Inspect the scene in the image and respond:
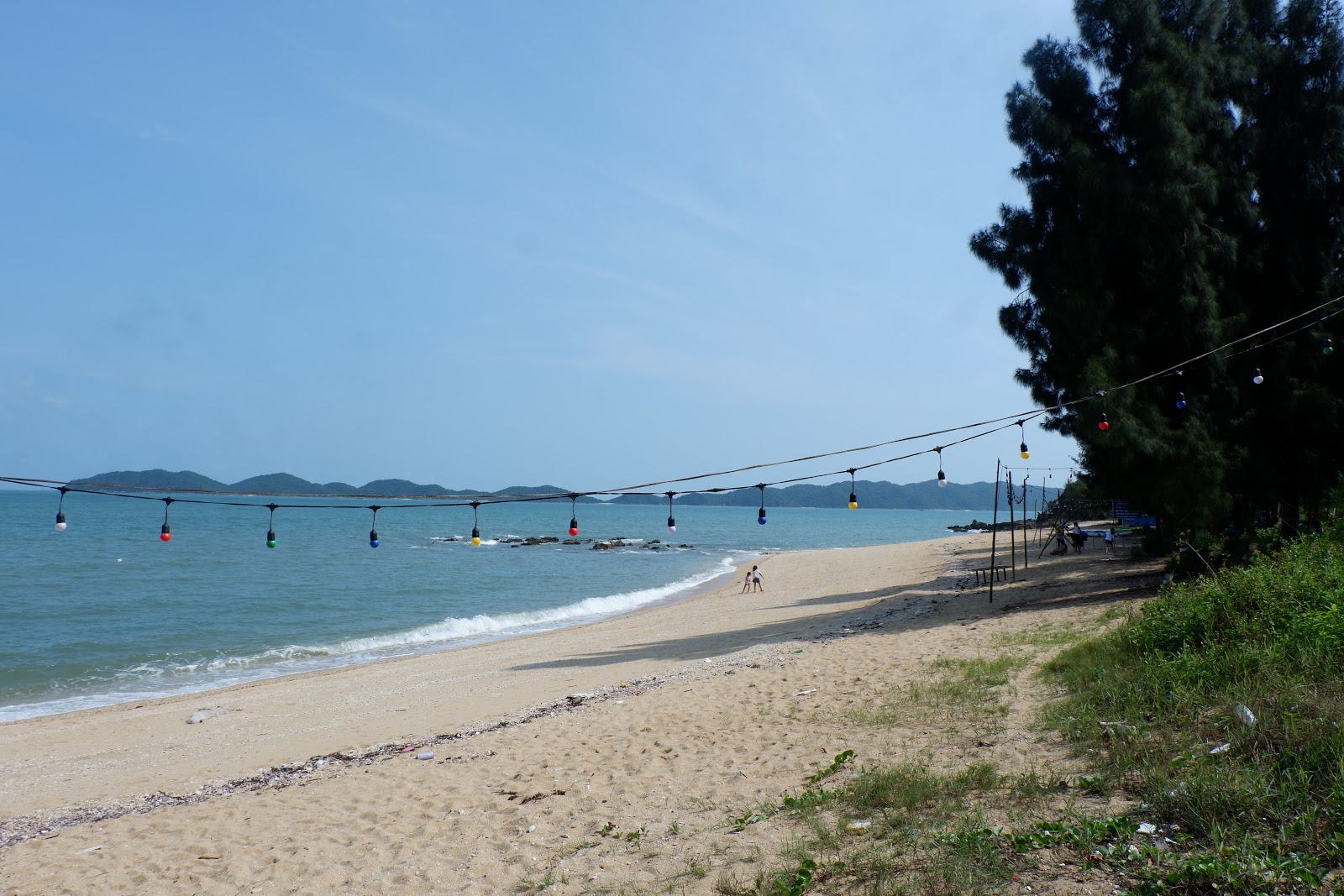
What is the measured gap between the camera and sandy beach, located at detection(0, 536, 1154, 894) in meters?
6.68

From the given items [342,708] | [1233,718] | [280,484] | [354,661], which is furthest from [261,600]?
[280,484]

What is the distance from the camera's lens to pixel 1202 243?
16.0 meters

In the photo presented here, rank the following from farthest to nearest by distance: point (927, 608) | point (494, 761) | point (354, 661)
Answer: point (354, 661)
point (927, 608)
point (494, 761)

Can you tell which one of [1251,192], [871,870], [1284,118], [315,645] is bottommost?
[315,645]

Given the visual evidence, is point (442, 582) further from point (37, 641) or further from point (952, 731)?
point (952, 731)

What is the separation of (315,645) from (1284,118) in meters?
26.2

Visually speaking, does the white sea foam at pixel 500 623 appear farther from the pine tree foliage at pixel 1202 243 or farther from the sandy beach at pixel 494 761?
the pine tree foliage at pixel 1202 243

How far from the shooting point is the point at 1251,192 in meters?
17.0

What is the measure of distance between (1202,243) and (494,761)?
50.5 ft

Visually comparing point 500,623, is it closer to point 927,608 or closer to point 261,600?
point 261,600

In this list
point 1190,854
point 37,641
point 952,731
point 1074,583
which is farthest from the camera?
point 37,641

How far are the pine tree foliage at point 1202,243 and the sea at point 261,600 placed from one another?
13388mm

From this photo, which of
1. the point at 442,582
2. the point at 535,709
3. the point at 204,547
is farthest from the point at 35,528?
the point at 535,709

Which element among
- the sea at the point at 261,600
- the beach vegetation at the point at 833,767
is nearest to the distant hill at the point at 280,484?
the sea at the point at 261,600
